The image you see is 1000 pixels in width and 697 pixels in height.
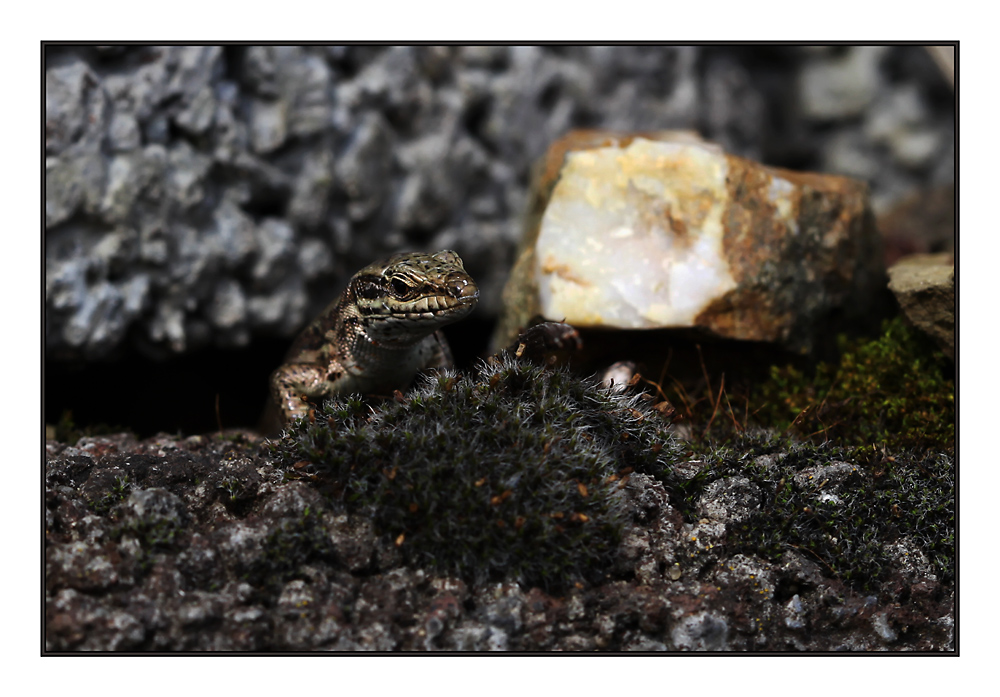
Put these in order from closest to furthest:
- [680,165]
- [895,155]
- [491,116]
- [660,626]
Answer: [660,626] → [680,165] → [491,116] → [895,155]

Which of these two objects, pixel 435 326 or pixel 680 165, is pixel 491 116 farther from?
pixel 435 326

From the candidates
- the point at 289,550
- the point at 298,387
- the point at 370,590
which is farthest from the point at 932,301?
the point at 289,550

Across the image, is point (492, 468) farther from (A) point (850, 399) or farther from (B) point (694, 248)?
(A) point (850, 399)

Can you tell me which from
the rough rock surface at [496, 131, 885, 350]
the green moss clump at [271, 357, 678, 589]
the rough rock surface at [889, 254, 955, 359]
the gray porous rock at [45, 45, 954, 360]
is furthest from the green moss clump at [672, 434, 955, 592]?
the gray porous rock at [45, 45, 954, 360]

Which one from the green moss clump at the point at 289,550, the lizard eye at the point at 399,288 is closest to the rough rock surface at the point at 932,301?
the lizard eye at the point at 399,288

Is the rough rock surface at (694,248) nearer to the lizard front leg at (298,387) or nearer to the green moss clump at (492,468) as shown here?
the green moss clump at (492,468)

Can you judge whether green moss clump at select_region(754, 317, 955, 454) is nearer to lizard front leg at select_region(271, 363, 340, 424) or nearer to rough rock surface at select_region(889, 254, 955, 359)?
rough rock surface at select_region(889, 254, 955, 359)

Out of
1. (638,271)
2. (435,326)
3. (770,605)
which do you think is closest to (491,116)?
(638,271)
